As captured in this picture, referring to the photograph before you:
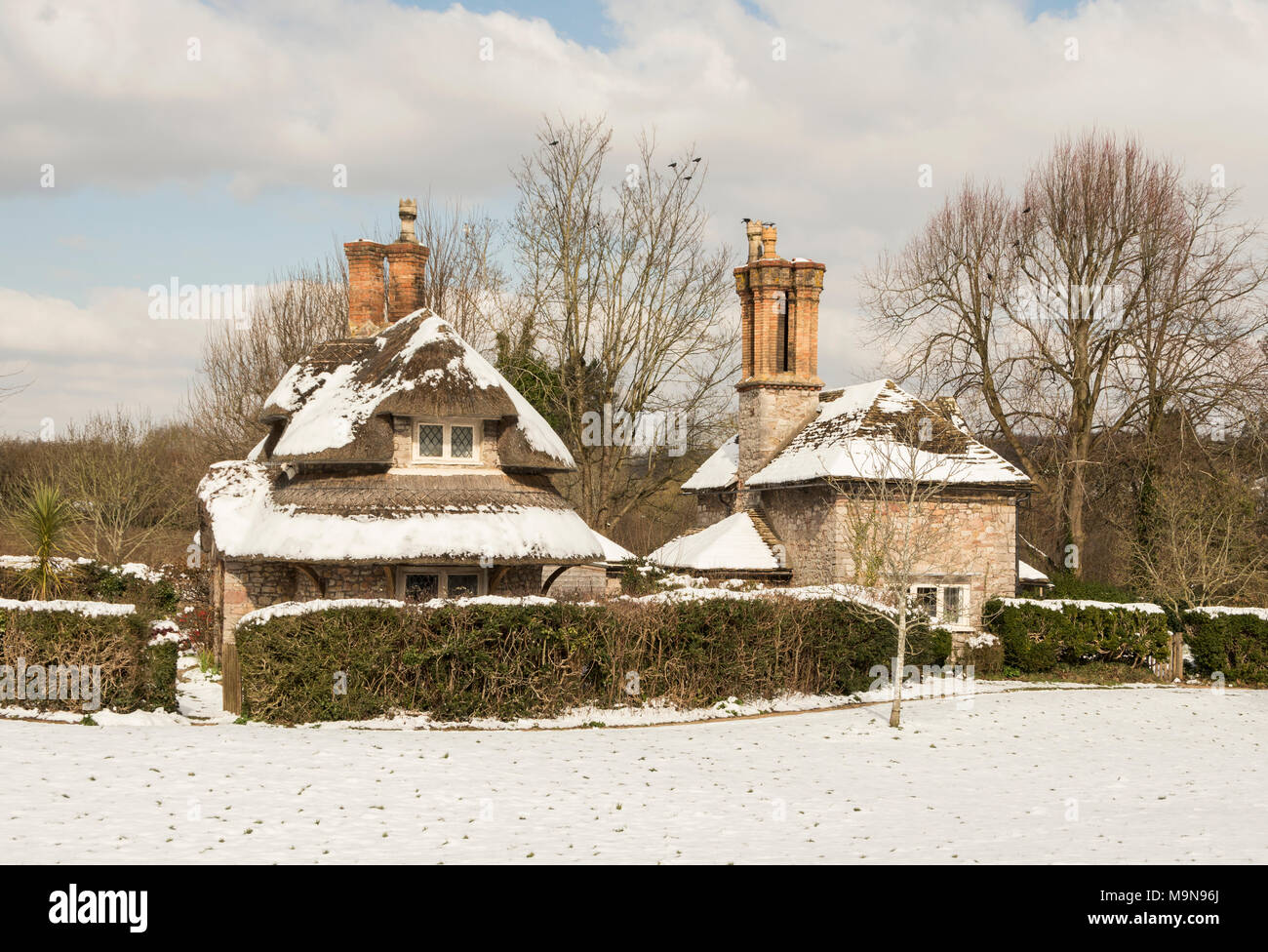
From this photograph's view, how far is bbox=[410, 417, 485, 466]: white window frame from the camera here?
2023 centimetres

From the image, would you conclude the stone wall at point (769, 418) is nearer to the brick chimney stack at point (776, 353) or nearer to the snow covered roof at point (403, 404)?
the brick chimney stack at point (776, 353)

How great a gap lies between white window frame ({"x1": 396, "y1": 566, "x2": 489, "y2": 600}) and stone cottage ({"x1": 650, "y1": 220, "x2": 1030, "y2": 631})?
546 centimetres

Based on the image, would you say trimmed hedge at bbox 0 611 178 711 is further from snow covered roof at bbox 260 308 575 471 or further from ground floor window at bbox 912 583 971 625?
ground floor window at bbox 912 583 971 625

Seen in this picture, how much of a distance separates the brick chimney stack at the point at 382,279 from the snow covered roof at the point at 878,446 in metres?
8.94

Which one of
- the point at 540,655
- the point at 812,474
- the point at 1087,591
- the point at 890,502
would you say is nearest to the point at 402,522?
the point at 540,655

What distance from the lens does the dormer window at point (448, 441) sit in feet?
66.8

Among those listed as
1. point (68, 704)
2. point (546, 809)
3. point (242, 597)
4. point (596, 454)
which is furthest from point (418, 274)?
point (546, 809)

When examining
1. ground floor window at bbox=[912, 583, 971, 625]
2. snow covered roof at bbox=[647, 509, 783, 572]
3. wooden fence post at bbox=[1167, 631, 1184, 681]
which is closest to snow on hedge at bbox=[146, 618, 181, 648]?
snow covered roof at bbox=[647, 509, 783, 572]

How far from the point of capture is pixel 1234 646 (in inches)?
837

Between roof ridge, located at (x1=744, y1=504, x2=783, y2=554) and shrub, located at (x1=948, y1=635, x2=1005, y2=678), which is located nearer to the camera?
shrub, located at (x1=948, y1=635, x2=1005, y2=678)

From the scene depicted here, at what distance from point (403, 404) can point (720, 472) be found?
10.5 m

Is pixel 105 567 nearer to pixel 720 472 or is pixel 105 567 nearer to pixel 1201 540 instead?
pixel 720 472

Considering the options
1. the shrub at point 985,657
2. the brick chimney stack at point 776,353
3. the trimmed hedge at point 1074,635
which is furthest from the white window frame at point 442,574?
Result: the trimmed hedge at point 1074,635
